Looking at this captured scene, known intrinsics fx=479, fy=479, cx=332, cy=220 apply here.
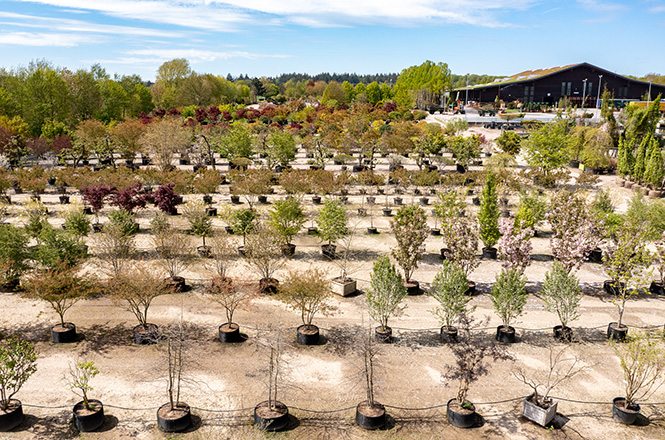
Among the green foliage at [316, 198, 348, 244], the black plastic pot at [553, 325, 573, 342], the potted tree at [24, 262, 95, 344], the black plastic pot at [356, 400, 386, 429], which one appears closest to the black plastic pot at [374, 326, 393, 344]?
the black plastic pot at [356, 400, 386, 429]

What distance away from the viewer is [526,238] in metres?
21.0

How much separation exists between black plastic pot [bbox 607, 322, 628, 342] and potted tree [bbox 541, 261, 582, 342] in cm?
137

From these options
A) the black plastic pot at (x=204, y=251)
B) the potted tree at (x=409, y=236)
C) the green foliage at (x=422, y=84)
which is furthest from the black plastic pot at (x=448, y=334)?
the green foliage at (x=422, y=84)

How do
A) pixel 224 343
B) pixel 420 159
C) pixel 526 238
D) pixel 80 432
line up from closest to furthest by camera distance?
pixel 80 432 < pixel 224 343 < pixel 526 238 < pixel 420 159

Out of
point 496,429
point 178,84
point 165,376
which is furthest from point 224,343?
point 178,84

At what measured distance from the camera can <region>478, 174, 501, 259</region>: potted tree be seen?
2406 centimetres

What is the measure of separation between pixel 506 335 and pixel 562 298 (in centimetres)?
245

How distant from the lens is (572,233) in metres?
20.5

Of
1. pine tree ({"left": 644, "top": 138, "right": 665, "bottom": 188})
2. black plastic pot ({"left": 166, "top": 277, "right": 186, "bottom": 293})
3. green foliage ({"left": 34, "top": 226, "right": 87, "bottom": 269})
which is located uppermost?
pine tree ({"left": 644, "top": 138, "right": 665, "bottom": 188})

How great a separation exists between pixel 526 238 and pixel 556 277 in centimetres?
336

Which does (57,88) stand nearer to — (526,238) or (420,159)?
(420,159)

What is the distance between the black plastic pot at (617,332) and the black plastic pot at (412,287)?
25.0 feet

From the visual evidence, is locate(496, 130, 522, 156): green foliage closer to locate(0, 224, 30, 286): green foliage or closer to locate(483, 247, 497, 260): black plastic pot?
locate(483, 247, 497, 260): black plastic pot

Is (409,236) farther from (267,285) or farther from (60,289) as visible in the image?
(60,289)
